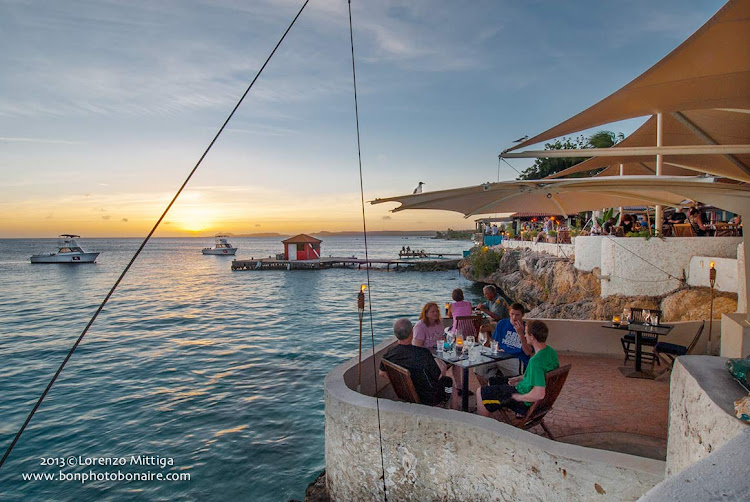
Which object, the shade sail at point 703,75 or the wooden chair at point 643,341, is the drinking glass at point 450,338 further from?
the shade sail at point 703,75

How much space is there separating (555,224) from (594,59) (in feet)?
60.9

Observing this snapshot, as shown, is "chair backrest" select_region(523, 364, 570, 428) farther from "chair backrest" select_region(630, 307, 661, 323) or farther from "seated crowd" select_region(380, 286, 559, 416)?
"chair backrest" select_region(630, 307, 661, 323)

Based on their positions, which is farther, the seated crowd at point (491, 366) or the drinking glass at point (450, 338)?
the drinking glass at point (450, 338)

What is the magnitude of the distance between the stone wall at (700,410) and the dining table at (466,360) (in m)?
2.36

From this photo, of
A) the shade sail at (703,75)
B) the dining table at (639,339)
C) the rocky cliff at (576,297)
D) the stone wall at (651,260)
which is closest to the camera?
the shade sail at (703,75)

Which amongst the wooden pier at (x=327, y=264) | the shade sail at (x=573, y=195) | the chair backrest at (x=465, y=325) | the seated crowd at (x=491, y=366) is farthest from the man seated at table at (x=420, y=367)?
the wooden pier at (x=327, y=264)

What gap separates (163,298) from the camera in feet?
122

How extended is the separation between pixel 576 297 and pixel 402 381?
14401mm

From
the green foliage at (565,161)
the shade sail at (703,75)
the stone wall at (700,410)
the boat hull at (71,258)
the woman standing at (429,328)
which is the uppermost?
the green foliage at (565,161)

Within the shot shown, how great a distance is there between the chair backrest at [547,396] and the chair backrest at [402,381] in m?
1.19

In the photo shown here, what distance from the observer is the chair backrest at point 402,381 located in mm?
4566

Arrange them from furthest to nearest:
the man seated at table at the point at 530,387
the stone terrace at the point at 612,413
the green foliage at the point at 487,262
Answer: the green foliage at the point at 487,262 < the stone terrace at the point at 612,413 < the man seated at table at the point at 530,387

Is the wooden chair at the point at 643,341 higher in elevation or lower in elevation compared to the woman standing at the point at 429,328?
lower

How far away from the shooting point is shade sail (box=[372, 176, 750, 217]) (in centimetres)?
447
